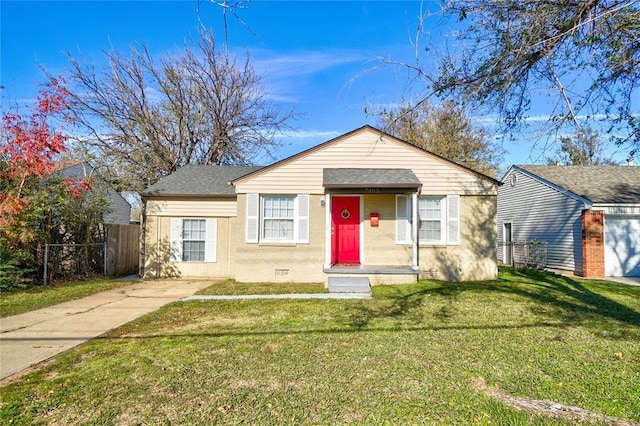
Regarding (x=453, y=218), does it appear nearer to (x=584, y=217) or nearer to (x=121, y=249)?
(x=584, y=217)

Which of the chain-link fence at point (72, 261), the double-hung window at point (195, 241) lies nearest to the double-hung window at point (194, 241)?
the double-hung window at point (195, 241)

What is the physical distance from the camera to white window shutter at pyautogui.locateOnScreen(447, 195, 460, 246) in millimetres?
10867

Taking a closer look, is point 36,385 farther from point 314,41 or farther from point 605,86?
point 605,86

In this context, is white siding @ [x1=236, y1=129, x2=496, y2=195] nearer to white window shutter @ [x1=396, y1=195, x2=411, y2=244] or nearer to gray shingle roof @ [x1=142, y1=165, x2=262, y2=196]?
white window shutter @ [x1=396, y1=195, x2=411, y2=244]

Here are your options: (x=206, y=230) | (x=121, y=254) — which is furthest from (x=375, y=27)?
(x=121, y=254)

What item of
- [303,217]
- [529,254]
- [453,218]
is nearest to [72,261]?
[303,217]

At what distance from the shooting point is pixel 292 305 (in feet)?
24.5

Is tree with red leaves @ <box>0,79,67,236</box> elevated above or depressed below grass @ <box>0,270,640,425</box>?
above

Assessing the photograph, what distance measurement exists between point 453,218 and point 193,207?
8.55 m

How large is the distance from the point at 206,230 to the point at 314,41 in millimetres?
7668

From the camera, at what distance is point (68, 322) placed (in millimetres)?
6223

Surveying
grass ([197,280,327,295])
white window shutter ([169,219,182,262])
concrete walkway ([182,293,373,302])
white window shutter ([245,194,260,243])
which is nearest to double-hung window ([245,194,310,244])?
white window shutter ([245,194,260,243])

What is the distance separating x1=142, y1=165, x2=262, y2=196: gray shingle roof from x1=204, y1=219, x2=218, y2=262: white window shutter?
3.48 feet

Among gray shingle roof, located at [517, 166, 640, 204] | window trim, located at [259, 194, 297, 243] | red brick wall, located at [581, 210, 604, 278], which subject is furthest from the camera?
gray shingle roof, located at [517, 166, 640, 204]
